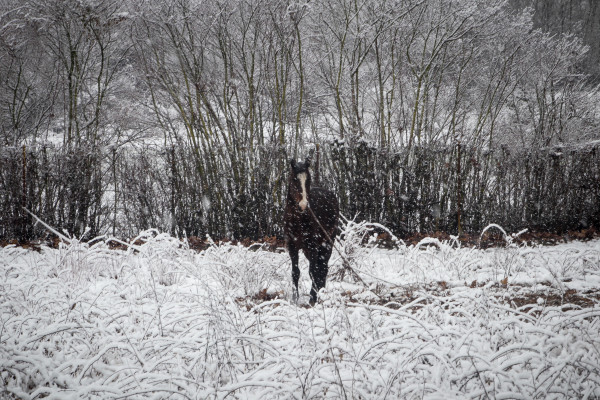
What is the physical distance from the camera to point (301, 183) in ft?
11.1

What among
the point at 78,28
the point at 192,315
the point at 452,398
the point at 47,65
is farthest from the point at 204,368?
the point at 47,65

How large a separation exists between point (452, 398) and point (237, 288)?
2533 millimetres

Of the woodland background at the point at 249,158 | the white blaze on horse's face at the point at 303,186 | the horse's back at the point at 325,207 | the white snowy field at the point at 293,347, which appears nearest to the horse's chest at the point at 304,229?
the horse's back at the point at 325,207

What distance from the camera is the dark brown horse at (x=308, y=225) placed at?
135 inches

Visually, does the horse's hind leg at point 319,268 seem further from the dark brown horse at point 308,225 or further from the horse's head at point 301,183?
the horse's head at point 301,183

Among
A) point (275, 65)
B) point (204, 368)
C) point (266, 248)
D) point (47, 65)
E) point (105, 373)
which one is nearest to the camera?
point (105, 373)

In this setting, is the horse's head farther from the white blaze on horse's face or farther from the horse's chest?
the horse's chest

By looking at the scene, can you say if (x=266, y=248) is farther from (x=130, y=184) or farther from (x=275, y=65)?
(x=275, y=65)

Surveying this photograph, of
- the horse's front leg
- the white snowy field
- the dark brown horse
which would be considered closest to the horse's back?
Answer: the dark brown horse

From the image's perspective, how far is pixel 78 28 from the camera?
8266mm

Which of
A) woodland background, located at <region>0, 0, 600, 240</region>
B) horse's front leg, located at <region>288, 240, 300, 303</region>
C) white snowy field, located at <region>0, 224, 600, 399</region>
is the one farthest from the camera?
woodland background, located at <region>0, 0, 600, 240</region>

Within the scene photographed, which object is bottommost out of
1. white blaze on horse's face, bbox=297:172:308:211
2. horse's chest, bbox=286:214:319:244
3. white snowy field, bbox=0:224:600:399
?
white snowy field, bbox=0:224:600:399

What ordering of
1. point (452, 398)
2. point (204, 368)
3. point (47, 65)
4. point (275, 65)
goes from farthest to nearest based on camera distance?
point (47, 65)
point (275, 65)
point (204, 368)
point (452, 398)

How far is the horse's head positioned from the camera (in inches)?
133
